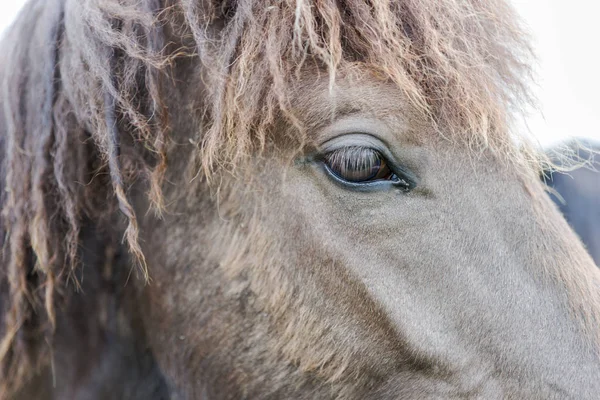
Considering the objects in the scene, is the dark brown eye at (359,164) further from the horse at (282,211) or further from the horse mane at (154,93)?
the horse mane at (154,93)

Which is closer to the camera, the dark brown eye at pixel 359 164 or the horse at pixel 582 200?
the dark brown eye at pixel 359 164

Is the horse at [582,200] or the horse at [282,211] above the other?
the horse at [282,211]

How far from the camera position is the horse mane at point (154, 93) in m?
1.38

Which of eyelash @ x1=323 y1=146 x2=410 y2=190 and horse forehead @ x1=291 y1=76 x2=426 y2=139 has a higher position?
horse forehead @ x1=291 y1=76 x2=426 y2=139

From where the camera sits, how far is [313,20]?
139cm

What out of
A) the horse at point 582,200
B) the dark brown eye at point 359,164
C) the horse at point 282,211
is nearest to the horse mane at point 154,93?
the horse at point 282,211

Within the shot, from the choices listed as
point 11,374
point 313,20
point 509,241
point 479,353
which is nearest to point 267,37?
point 313,20

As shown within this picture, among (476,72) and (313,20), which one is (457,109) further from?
(313,20)

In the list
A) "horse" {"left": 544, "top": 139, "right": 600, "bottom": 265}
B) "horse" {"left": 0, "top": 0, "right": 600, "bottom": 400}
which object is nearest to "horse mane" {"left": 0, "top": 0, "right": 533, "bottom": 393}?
"horse" {"left": 0, "top": 0, "right": 600, "bottom": 400}

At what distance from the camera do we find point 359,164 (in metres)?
1.35

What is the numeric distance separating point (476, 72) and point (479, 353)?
677mm

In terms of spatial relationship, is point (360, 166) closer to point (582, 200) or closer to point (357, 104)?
point (357, 104)

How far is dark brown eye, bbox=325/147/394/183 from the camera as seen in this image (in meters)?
1.35

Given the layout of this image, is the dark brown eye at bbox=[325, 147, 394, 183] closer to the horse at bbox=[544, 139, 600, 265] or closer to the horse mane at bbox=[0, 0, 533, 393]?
the horse mane at bbox=[0, 0, 533, 393]
